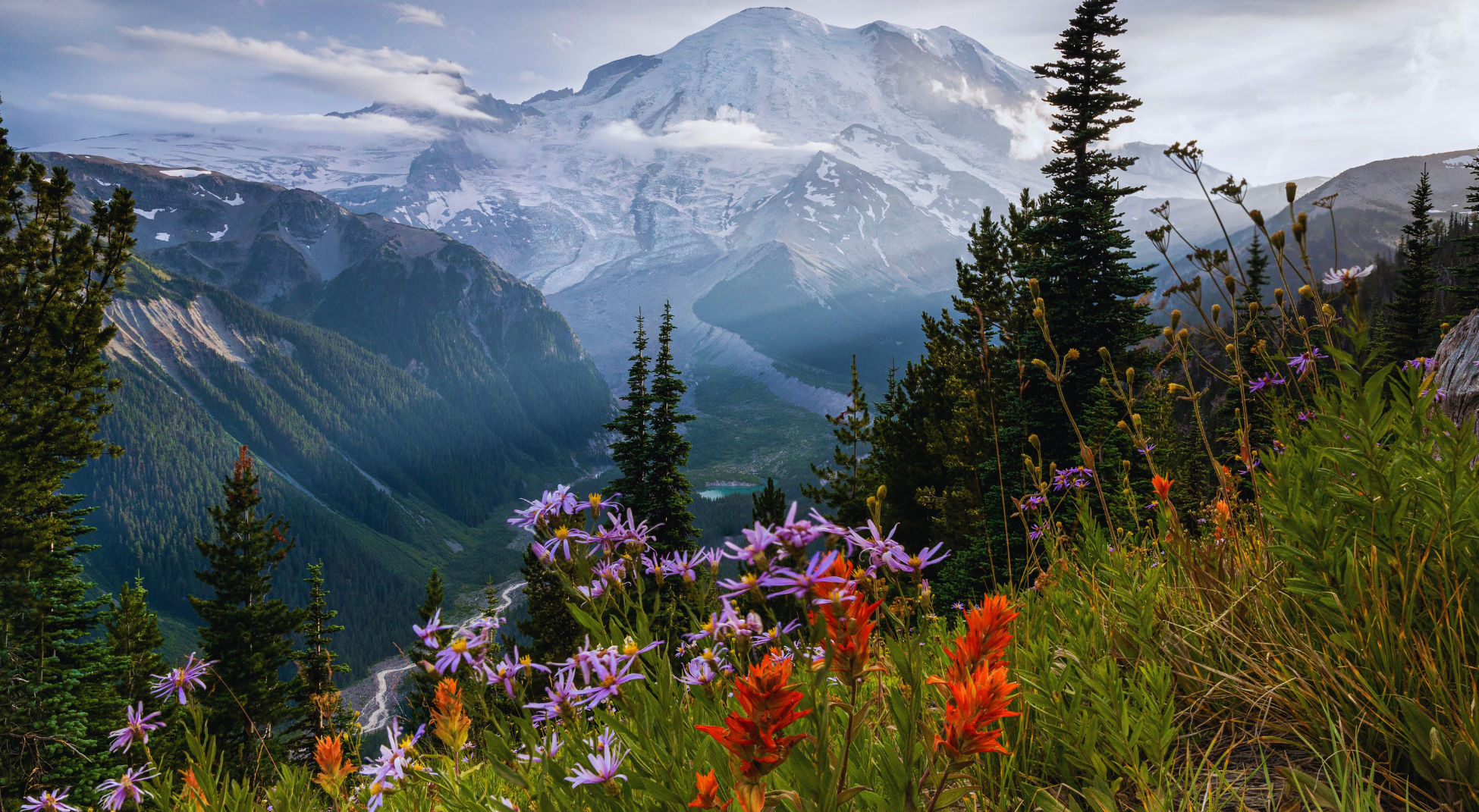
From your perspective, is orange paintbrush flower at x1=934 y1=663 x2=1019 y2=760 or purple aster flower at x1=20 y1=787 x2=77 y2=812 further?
purple aster flower at x1=20 y1=787 x2=77 y2=812

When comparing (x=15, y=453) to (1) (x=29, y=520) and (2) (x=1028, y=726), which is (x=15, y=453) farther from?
→ (2) (x=1028, y=726)

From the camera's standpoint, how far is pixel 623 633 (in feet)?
6.97

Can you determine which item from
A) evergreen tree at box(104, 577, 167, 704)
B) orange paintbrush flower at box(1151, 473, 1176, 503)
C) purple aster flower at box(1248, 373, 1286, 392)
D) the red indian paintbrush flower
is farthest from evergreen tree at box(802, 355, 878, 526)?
evergreen tree at box(104, 577, 167, 704)

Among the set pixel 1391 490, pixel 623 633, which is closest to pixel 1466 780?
pixel 1391 490

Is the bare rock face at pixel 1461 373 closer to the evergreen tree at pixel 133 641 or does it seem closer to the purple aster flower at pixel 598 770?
the purple aster flower at pixel 598 770

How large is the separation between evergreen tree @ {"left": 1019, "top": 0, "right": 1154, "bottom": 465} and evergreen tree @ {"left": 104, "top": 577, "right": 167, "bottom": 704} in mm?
29585

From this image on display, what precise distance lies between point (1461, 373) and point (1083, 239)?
18.6 meters

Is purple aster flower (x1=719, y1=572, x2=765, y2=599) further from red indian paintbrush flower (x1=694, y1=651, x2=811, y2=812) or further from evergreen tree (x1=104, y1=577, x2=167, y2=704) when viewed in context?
evergreen tree (x1=104, y1=577, x2=167, y2=704)

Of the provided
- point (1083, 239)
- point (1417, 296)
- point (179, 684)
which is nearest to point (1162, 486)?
point (179, 684)

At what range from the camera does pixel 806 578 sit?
118cm

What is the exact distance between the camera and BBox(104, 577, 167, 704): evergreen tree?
2105cm

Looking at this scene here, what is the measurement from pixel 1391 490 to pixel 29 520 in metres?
26.2

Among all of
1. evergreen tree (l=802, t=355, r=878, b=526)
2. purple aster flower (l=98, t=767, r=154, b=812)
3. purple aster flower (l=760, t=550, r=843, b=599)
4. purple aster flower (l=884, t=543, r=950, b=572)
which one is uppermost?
purple aster flower (l=760, t=550, r=843, b=599)

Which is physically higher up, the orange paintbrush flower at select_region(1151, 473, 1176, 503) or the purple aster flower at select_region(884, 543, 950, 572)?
the purple aster flower at select_region(884, 543, 950, 572)
